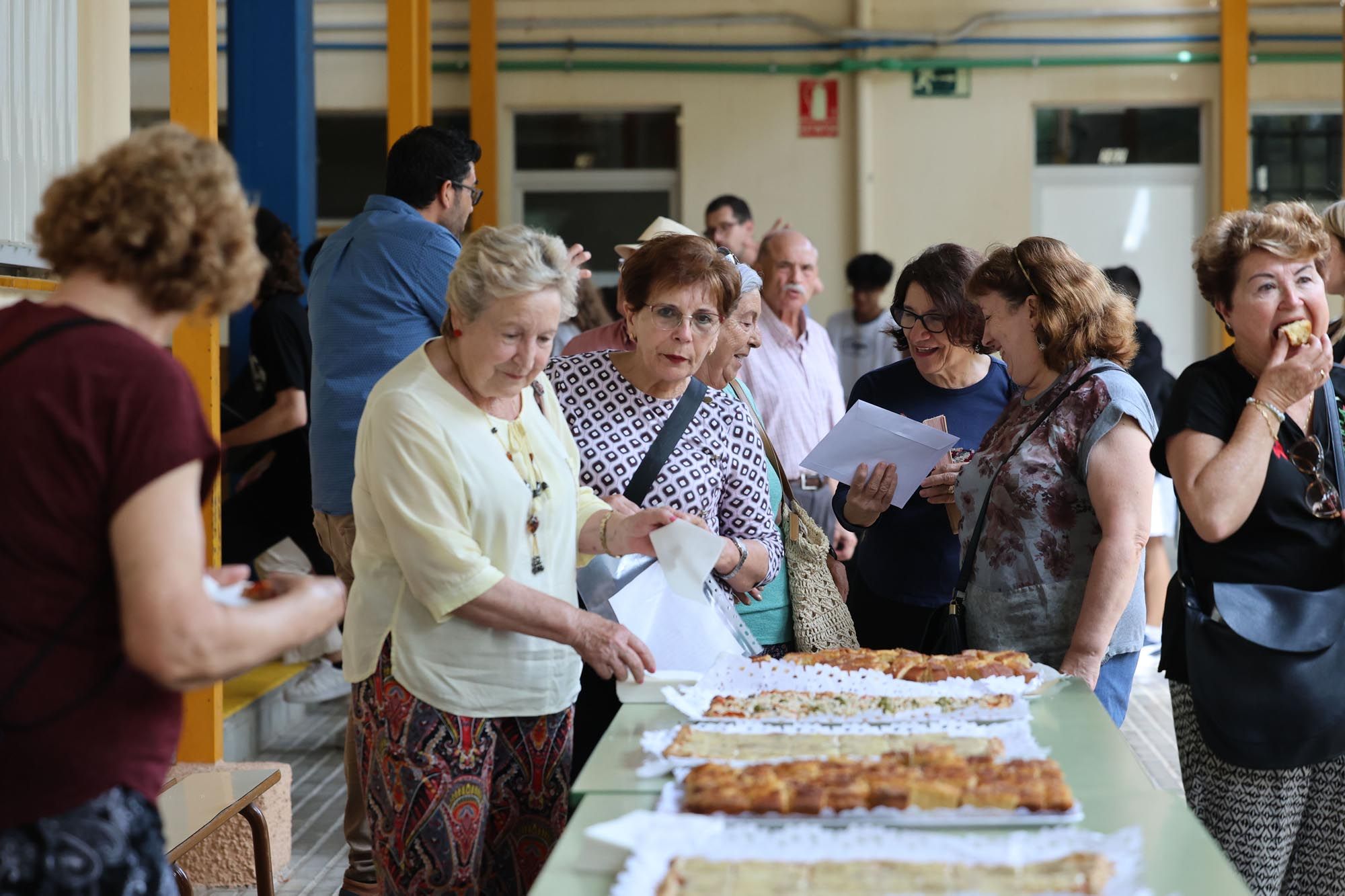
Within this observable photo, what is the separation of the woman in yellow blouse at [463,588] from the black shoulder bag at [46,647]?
756mm

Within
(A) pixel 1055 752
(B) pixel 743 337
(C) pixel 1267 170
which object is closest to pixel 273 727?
(B) pixel 743 337

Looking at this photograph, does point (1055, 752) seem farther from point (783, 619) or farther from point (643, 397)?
point (643, 397)

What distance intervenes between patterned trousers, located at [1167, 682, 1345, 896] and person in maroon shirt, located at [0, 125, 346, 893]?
1.66m

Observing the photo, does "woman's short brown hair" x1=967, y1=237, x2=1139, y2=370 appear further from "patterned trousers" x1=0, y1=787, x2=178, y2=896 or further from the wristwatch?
"patterned trousers" x1=0, y1=787, x2=178, y2=896

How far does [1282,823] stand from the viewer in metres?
2.35

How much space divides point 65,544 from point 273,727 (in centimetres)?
420

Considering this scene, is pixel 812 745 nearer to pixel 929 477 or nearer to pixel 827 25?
pixel 929 477

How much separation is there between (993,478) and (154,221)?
5.60ft

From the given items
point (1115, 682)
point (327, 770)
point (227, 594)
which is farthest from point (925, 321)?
point (327, 770)

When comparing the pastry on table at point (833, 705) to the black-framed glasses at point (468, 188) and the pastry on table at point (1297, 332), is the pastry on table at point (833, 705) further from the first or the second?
the black-framed glasses at point (468, 188)

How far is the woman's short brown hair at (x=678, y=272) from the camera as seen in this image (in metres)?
2.80

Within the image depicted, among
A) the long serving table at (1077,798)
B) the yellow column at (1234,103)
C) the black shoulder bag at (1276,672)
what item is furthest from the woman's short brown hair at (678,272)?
the yellow column at (1234,103)

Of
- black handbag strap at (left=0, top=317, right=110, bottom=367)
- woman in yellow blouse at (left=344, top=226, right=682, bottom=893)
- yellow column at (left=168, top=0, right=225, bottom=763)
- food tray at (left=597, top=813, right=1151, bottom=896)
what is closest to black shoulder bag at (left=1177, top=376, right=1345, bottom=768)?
food tray at (left=597, top=813, right=1151, bottom=896)

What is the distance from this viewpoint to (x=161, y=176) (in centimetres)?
144
